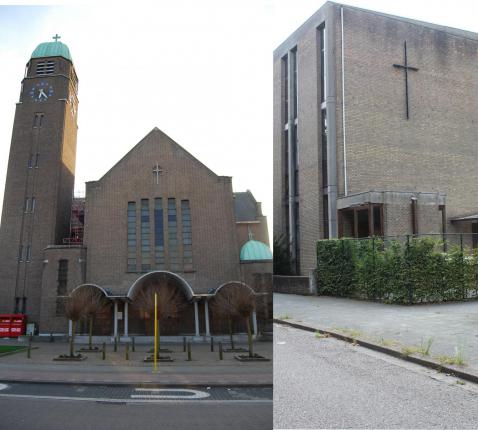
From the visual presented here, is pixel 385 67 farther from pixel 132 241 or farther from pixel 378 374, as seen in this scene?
pixel 132 241

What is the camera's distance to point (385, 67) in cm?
750

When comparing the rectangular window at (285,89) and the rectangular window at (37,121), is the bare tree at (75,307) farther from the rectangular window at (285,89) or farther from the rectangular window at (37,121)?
the rectangular window at (285,89)

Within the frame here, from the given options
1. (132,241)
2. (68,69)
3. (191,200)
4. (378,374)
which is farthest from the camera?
(378,374)

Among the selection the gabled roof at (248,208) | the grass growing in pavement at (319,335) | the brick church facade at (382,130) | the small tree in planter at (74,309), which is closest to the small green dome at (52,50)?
the gabled roof at (248,208)

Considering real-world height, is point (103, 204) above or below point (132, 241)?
above

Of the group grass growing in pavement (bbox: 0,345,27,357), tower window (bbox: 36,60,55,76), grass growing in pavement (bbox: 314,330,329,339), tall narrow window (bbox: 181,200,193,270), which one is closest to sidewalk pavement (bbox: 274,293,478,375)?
grass growing in pavement (bbox: 314,330,329,339)

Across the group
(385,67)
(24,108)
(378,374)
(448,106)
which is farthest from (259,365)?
(448,106)

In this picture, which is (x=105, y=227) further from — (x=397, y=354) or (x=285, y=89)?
(x=397, y=354)

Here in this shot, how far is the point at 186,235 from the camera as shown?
2.69 m

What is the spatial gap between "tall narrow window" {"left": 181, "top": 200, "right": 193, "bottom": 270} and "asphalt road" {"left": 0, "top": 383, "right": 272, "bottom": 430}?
969mm

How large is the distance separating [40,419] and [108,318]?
106cm

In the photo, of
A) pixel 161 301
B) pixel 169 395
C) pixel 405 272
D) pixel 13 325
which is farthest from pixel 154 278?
pixel 405 272

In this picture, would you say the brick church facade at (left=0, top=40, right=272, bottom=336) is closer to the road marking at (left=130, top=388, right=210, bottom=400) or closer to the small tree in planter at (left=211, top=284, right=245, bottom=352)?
the small tree in planter at (left=211, top=284, right=245, bottom=352)

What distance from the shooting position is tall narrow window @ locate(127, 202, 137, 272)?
2.26 m
